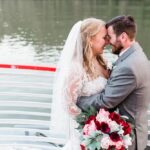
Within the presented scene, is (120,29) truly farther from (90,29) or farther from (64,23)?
(64,23)

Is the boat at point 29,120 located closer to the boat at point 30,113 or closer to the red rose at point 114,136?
the boat at point 30,113

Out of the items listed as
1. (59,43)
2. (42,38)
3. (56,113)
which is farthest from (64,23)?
(56,113)

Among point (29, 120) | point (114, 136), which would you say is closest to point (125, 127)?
point (114, 136)

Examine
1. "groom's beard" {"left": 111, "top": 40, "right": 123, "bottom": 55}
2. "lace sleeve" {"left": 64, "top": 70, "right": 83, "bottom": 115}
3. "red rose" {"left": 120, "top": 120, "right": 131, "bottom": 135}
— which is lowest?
"red rose" {"left": 120, "top": 120, "right": 131, "bottom": 135}

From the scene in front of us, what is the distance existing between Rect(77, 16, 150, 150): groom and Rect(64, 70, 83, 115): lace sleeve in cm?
5

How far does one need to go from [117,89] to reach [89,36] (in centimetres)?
33

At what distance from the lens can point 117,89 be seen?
6.86 ft

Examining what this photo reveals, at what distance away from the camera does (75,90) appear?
7.38 ft

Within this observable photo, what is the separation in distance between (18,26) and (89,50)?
22091 millimetres

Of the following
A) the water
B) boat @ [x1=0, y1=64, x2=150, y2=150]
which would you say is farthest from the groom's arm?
the water

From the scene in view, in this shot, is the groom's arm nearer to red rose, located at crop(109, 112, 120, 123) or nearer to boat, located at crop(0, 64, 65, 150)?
red rose, located at crop(109, 112, 120, 123)

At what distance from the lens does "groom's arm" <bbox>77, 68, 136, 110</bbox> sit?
2.08m

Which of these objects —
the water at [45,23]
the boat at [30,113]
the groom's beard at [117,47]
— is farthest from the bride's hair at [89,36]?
the water at [45,23]

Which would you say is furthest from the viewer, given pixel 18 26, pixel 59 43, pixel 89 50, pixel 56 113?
pixel 18 26
